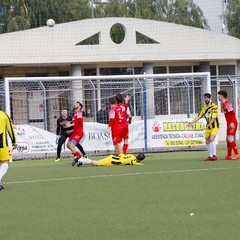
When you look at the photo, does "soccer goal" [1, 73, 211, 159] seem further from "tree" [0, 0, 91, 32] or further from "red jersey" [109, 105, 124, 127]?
"tree" [0, 0, 91, 32]

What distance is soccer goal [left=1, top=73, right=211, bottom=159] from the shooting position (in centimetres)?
2373

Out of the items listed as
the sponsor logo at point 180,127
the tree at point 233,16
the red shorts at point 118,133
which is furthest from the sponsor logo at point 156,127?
the tree at point 233,16

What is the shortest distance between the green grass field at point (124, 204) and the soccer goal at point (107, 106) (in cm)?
677

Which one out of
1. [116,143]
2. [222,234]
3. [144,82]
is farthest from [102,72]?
[222,234]

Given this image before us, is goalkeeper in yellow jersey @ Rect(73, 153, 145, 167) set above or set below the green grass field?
above

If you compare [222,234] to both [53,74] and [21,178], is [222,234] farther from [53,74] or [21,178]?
[53,74]

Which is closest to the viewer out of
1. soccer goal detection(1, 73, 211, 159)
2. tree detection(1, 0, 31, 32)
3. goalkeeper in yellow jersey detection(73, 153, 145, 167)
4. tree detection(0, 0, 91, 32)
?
goalkeeper in yellow jersey detection(73, 153, 145, 167)

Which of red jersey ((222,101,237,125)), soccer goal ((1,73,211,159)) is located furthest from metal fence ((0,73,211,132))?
red jersey ((222,101,237,125))

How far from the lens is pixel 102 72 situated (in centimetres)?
3366

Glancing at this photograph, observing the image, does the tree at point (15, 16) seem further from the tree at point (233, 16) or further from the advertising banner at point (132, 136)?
the advertising banner at point (132, 136)

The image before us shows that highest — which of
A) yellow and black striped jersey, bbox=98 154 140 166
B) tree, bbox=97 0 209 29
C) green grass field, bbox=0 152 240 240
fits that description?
tree, bbox=97 0 209 29

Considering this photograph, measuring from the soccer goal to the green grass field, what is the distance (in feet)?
22.2

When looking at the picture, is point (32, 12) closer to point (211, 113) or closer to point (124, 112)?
point (124, 112)

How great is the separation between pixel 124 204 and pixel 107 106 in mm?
17463
